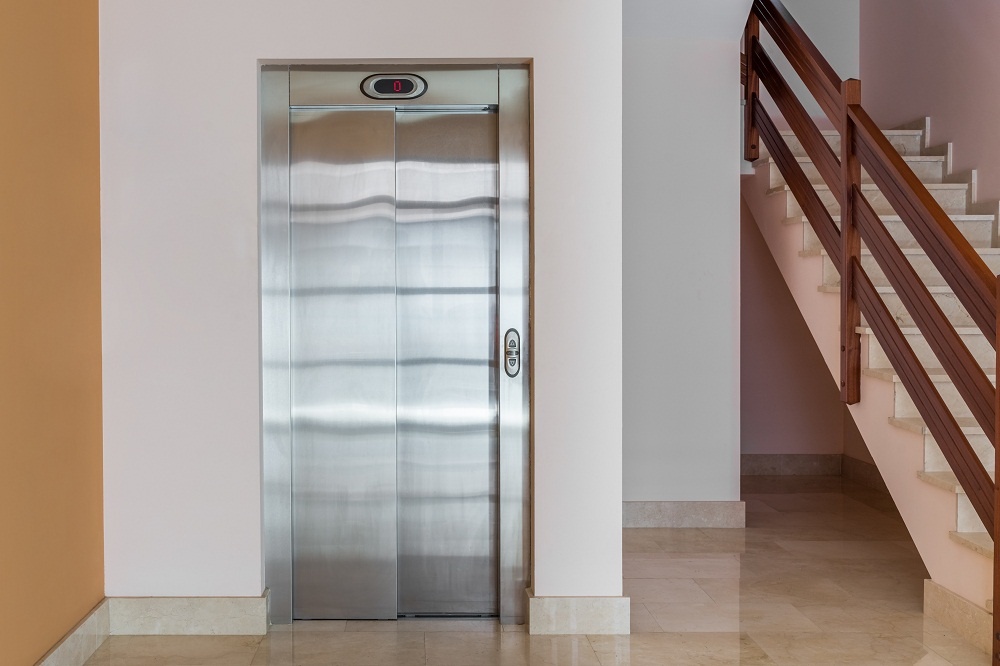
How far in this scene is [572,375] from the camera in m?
3.27

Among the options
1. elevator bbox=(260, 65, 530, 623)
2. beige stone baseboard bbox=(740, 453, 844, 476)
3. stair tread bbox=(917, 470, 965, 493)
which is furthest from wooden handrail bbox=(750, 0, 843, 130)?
beige stone baseboard bbox=(740, 453, 844, 476)

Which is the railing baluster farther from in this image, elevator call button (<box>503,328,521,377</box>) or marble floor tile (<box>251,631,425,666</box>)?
marble floor tile (<box>251,631,425,666</box>)

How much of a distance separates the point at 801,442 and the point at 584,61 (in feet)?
14.7

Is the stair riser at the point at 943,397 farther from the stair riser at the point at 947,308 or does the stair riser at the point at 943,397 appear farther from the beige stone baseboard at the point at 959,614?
the beige stone baseboard at the point at 959,614

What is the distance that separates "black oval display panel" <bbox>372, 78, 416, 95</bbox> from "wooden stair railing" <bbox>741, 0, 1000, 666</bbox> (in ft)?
7.05

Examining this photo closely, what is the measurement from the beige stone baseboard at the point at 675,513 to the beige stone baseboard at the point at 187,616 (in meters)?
2.45

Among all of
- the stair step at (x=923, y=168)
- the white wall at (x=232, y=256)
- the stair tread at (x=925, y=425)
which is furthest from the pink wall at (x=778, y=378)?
the white wall at (x=232, y=256)

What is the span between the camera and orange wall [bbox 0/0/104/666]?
2.53 metres

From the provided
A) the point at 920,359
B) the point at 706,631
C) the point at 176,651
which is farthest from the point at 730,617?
the point at 176,651

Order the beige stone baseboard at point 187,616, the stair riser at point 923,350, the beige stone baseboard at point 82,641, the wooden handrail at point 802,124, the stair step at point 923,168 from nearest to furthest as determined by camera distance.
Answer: the beige stone baseboard at point 82,641, the beige stone baseboard at point 187,616, the stair riser at point 923,350, the wooden handrail at point 802,124, the stair step at point 923,168

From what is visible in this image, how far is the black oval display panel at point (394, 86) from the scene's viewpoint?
3.38 metres

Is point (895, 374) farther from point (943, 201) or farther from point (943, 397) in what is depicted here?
point (943, 201)

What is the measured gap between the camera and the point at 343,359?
343 cm

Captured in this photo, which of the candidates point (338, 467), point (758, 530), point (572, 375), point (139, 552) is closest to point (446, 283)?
point (572, 375)
